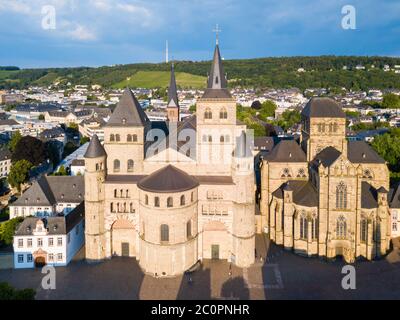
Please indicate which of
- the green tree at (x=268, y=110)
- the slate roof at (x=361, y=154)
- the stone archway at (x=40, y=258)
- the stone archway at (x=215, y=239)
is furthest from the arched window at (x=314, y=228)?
the green tree at (x=268, y=110)

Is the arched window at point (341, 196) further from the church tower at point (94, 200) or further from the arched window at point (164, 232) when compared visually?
the church tower at point (94, 200)

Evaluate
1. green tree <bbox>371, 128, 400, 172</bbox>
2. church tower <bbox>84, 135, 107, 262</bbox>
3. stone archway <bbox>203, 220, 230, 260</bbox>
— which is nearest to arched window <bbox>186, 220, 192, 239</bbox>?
stone archway <bbox>203, 220, 230, 260</bbox>

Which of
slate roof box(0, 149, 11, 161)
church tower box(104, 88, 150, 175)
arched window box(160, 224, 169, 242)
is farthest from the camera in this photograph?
slate roof box(0, 149, 11, 161)

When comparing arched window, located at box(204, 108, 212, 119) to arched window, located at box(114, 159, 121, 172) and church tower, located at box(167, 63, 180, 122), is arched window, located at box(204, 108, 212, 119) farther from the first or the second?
church tower, located at box(167, 63, 180, 122)

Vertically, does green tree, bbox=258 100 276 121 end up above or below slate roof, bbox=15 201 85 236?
above

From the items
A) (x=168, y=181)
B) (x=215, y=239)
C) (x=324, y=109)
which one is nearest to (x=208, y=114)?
(x=168, y=181)

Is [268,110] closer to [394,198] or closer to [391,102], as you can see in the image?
[391,102]

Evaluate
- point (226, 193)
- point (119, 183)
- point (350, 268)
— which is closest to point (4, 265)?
point (119, 183)

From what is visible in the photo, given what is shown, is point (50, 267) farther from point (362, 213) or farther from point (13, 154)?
point (13, 154)
